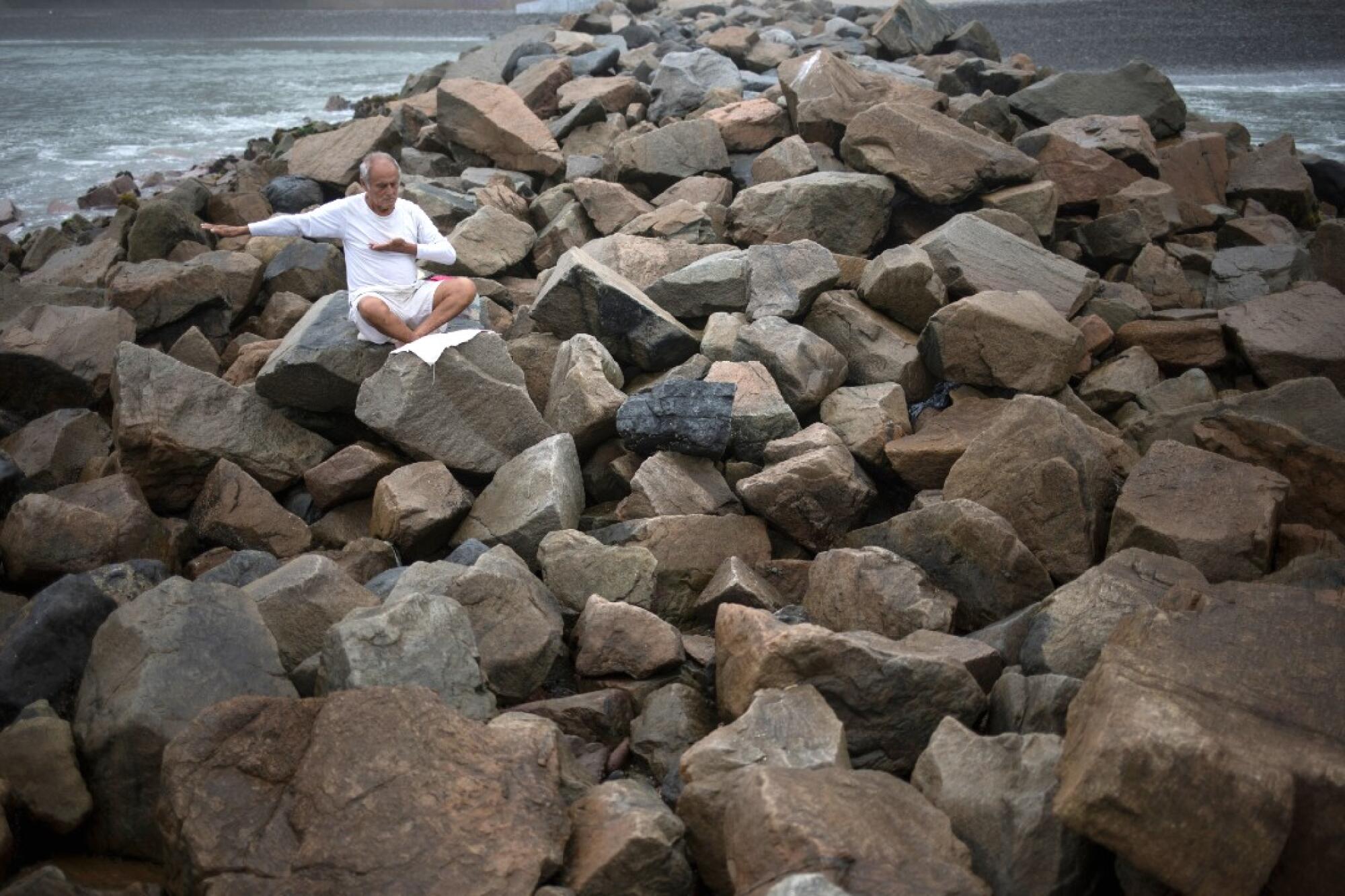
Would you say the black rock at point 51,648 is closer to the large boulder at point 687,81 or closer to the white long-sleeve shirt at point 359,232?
the white long-sleeve shirt at point 359,232

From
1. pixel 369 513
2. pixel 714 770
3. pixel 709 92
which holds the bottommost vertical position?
pixel 369 513

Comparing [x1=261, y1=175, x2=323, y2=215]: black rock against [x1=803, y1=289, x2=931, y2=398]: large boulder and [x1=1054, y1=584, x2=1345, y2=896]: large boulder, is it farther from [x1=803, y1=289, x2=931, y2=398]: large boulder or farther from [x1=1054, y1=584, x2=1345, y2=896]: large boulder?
[x1=1054, y1=584, x2=1345, y2=896]: large boulder

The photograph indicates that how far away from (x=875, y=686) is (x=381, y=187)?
3.67 m

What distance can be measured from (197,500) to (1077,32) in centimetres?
2041

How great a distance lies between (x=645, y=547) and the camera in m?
4.25

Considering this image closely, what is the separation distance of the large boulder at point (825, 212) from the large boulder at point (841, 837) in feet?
15.0

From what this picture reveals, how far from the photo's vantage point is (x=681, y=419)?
186 inches

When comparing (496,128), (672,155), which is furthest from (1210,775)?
A: (496,128)

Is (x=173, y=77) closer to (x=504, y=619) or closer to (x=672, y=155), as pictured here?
(x=672, y=155)

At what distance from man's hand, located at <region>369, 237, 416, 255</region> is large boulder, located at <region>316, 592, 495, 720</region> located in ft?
8.65

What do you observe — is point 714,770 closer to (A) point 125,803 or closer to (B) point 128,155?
(A) point 125,803

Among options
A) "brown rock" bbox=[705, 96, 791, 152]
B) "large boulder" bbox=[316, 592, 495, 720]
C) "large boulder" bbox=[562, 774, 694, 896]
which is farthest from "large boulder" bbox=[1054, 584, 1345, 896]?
"brown rock" bbox=[705, 96, 791, 152]

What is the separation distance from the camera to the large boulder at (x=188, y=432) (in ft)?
16.4

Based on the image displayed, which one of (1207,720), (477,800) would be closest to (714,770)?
(477,800)
